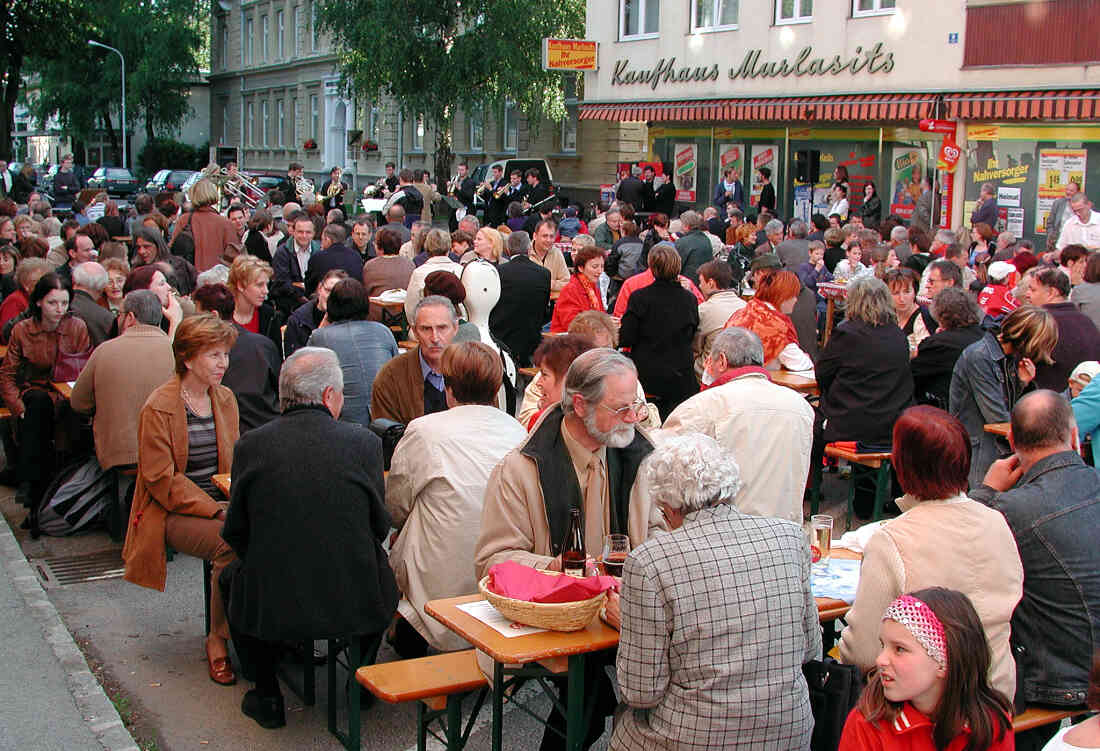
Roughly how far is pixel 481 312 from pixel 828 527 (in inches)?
177

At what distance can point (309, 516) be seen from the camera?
15.4 ft

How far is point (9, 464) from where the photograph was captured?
8.98m

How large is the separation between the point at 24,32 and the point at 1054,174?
117 feet

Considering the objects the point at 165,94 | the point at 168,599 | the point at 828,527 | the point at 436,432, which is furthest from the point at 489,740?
the point at 165,94

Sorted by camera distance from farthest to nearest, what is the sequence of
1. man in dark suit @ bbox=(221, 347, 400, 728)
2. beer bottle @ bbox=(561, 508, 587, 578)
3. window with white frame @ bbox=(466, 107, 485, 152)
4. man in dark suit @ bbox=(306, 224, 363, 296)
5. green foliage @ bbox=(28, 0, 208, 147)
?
green foliage @ bbox=(28, 0, 208, 147) → window with white frame @ bbox=(466, 107, 485, 152) → man in dark suit @ bbox=(306, 224, 363, 296) → man in dark suit @ bbox=(221, 347, 400, 728) → beer bottle @ bbox=(561, 508, 587, 578)

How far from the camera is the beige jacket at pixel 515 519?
4.19 metres

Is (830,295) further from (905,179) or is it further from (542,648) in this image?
(905,179)

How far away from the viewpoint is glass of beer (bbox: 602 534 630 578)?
13.4 ft

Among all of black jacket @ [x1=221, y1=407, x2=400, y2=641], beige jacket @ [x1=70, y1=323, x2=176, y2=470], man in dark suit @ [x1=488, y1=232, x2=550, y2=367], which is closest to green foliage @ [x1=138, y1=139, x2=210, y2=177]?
man in dark suit @ [x1=488, y1=232, x2=550, y2=367]

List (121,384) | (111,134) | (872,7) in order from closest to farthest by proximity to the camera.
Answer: (121,384) → (872,7) → (111,134)

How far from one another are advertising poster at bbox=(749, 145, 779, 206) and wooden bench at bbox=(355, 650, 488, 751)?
2156cm

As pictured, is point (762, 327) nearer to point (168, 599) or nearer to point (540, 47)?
point (168, 599)

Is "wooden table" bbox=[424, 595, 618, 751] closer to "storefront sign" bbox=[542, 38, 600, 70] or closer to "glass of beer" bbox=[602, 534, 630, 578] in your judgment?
"glass of beer" bbox=[602, 534, 630, 578]

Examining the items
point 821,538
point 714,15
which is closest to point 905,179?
point 714,15
